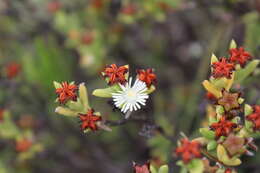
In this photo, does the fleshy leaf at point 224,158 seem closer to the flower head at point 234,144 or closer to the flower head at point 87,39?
the flower head at point 234,144

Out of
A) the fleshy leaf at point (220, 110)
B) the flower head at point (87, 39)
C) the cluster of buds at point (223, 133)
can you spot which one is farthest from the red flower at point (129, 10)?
the fleshy leaf at point (220, 110)

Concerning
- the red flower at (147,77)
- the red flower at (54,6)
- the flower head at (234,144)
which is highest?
the red flower at (54,6)

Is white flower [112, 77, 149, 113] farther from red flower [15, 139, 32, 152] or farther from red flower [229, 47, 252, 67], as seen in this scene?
red flower [15, 139, 32, 152]

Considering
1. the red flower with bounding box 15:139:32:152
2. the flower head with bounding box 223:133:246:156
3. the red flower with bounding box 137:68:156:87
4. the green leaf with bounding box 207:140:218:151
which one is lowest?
the flower head with bounding box 223:133:246:156

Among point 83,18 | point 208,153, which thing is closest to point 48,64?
point 83,18

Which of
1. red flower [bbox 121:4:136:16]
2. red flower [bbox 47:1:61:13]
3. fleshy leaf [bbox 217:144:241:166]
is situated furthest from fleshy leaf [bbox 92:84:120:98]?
→ red flower [bbox 47:1:61:13]

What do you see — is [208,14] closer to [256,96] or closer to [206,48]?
[206,48]
